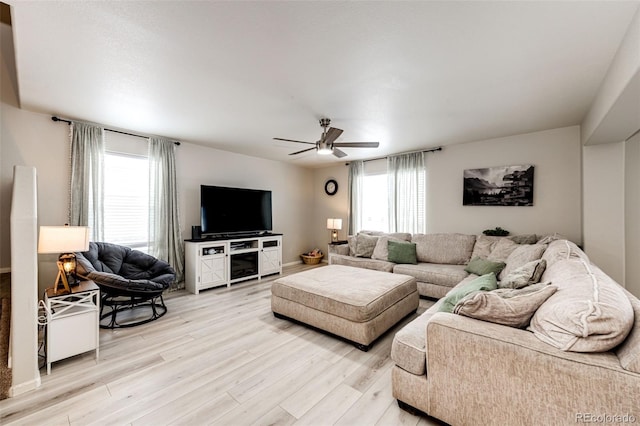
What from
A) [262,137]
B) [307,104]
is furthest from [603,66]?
[262,137]

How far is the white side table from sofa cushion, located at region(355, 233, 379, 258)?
3.66 m

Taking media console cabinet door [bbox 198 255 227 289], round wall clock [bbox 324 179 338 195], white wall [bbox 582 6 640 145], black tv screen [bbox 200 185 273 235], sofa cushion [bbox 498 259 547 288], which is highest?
white wall [bbox 582 6 640 145]

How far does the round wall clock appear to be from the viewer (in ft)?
20.8

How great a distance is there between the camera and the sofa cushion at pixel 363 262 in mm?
4199

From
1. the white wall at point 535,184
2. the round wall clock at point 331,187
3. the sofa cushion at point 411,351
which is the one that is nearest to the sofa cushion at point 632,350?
the sofa cushion at point 411,351

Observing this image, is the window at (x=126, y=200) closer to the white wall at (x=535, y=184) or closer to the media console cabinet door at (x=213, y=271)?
the media console cabinet door at (x=213, y=271)

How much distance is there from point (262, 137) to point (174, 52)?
217 centimetres

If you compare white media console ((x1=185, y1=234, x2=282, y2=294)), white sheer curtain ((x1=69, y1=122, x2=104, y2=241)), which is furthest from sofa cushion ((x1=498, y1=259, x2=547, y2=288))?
white sheer curtain ((x1=69, y1=122, x2=104, y2=241))

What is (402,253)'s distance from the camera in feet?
14.1

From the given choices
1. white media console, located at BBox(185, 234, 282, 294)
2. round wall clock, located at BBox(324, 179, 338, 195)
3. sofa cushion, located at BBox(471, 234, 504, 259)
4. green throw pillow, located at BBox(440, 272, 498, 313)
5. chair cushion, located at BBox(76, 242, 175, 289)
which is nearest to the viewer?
green throw pillow, located at BBox(440, 272, 498, 313)

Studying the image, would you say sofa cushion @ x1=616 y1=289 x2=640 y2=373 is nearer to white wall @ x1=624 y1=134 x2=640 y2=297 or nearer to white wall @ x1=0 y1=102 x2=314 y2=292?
white wall @ x1=624 y1=134 x2=640 y2=297

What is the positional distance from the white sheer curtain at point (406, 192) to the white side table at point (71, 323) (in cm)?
464

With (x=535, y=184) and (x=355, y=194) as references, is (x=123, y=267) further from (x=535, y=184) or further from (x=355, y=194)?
(x=535, y=184)

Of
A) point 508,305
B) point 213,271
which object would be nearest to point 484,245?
point 508,305
